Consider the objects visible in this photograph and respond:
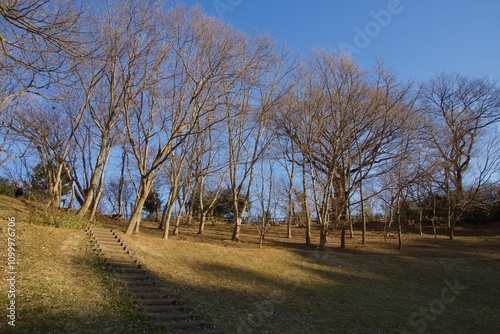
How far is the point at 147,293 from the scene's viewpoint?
891 centimetres

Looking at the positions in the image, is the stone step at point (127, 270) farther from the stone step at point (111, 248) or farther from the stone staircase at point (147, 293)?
the stone step at point (111, 248)

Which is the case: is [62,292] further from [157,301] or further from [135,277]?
[135,277]

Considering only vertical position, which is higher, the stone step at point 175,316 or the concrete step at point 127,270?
the concrete step at point 127,270

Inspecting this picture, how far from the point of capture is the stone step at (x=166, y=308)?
804 cm

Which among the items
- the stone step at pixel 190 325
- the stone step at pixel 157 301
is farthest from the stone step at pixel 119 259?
the stone step at pixel 190 325

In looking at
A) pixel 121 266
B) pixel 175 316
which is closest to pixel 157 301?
pixel 175 316

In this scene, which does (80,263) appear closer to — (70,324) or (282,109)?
(70,324)

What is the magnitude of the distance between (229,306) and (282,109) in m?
13.0

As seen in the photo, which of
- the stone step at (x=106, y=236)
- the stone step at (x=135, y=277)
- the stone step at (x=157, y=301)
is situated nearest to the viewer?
the stone step at (x=157, y=301)

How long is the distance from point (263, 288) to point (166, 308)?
13.7 ft

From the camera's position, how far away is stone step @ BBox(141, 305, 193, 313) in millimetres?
8039

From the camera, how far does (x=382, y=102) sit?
18906 millimetres

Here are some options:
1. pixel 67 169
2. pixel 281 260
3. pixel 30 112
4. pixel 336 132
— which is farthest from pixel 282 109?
pixel 30 112

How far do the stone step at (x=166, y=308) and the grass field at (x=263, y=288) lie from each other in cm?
33
